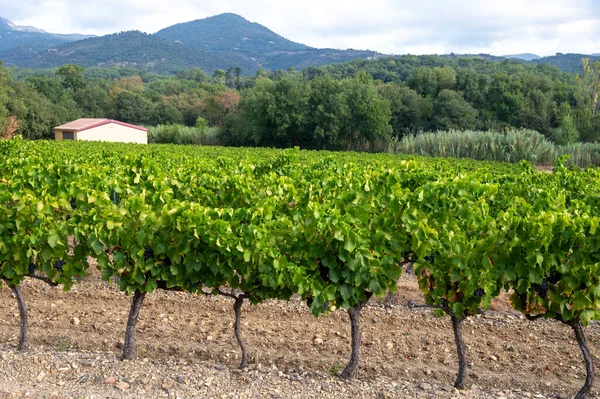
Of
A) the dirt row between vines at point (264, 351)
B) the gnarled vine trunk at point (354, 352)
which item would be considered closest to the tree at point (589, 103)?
the dirt row between vines at point (264, 351)

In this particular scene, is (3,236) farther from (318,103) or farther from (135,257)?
(318,103)

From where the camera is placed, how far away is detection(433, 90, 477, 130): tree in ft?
153

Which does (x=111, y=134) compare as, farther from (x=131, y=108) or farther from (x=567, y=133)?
(x=567, y=133)

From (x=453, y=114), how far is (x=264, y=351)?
4385cm

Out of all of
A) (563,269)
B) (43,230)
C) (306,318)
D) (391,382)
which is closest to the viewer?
(563,269)

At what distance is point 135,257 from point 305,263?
1794 millimetres

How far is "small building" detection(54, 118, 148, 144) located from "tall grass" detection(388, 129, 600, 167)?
83.4 ft

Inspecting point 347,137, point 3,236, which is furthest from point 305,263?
point 347,137

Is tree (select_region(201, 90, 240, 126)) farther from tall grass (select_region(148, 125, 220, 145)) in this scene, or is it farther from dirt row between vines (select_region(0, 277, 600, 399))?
dirt row between vines (select_region(0, 277, 600, 399))

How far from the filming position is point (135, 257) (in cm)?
578

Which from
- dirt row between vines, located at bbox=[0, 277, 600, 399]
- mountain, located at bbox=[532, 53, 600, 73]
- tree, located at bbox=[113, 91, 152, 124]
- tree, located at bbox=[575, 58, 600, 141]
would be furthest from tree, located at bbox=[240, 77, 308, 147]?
mountain, located at bbox=[532, 53, 600, 73]

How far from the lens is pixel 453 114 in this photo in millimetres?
47281

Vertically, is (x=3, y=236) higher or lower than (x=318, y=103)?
lower

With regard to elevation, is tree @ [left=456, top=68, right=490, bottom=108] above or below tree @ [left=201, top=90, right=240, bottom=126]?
above
